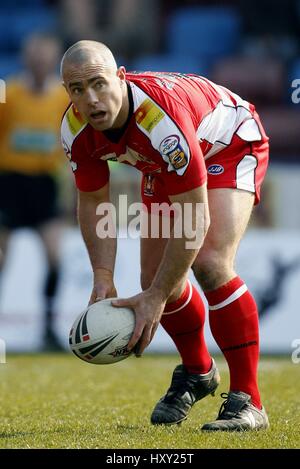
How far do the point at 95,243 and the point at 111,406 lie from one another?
4.07 feet

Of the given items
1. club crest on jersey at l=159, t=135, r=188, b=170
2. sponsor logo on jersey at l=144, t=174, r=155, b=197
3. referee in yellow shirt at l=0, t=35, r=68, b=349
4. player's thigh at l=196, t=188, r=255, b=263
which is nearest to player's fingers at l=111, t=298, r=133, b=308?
player's thigh at l=196, t=188, r=255, b=263

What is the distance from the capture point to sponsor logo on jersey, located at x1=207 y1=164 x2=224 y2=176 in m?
5.39

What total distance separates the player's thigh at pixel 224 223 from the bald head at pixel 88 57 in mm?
842

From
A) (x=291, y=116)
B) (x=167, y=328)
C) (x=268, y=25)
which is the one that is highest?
(x=268, y=25)

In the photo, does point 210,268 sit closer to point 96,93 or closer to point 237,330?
point 237,330

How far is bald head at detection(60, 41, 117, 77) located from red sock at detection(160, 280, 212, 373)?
132 cm

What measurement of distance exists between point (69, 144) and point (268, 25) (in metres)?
8.88

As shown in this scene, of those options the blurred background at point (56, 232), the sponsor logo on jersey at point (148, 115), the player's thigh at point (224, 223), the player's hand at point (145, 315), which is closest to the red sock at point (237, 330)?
the player's thigh at point (224, 223)

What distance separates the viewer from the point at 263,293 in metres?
9.99

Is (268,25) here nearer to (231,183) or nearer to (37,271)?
(37,271)

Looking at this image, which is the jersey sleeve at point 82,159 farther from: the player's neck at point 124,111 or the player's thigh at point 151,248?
the player's thigh at point 151,248

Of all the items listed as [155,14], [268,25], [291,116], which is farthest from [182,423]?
[155,14]

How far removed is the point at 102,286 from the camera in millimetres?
5367
